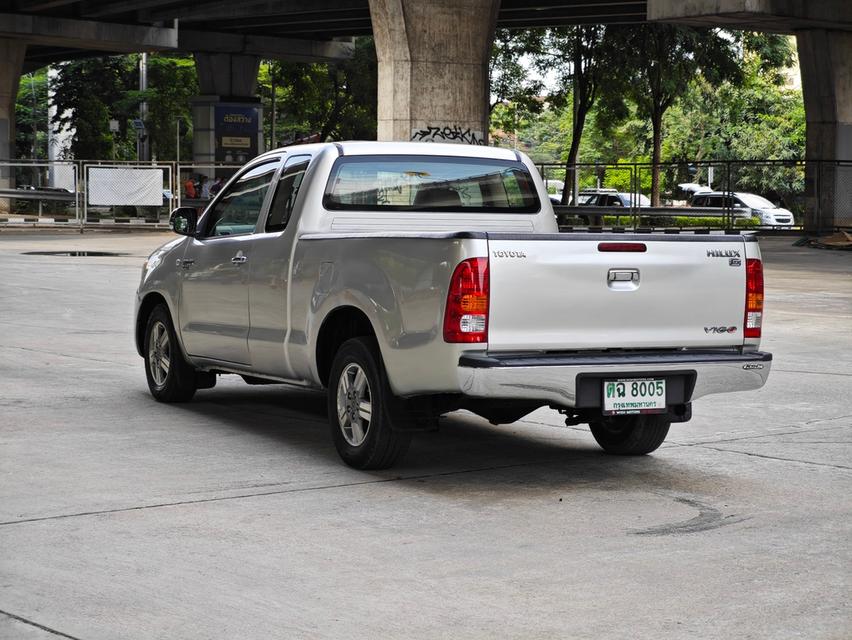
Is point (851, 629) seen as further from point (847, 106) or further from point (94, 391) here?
point (847, 106)

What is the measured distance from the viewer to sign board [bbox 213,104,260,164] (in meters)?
59.8

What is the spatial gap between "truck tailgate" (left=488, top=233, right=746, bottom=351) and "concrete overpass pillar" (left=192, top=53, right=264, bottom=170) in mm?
52958

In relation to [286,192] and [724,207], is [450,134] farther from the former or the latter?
[286,192]

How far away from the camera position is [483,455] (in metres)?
8.45

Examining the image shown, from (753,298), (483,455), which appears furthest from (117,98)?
(753,298)

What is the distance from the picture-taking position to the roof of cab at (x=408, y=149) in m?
8.87

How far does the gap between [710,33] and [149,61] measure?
115ft

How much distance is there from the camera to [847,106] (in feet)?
128

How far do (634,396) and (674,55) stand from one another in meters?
43.7

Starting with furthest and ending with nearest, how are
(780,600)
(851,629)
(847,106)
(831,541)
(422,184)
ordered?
1. (847,106)
2. (422,184)
3. (831,541)
4. (780,600)
5. (851,629)

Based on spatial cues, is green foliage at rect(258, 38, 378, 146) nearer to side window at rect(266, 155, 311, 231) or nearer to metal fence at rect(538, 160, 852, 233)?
metal fence at rect(538, 160, 852, 233)

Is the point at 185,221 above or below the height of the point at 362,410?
above

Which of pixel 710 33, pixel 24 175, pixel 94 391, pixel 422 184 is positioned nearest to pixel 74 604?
pixel 422 184

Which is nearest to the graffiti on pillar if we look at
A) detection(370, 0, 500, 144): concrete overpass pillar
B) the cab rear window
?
detection(370, 0, 500, 144): concrete overpass pillar
